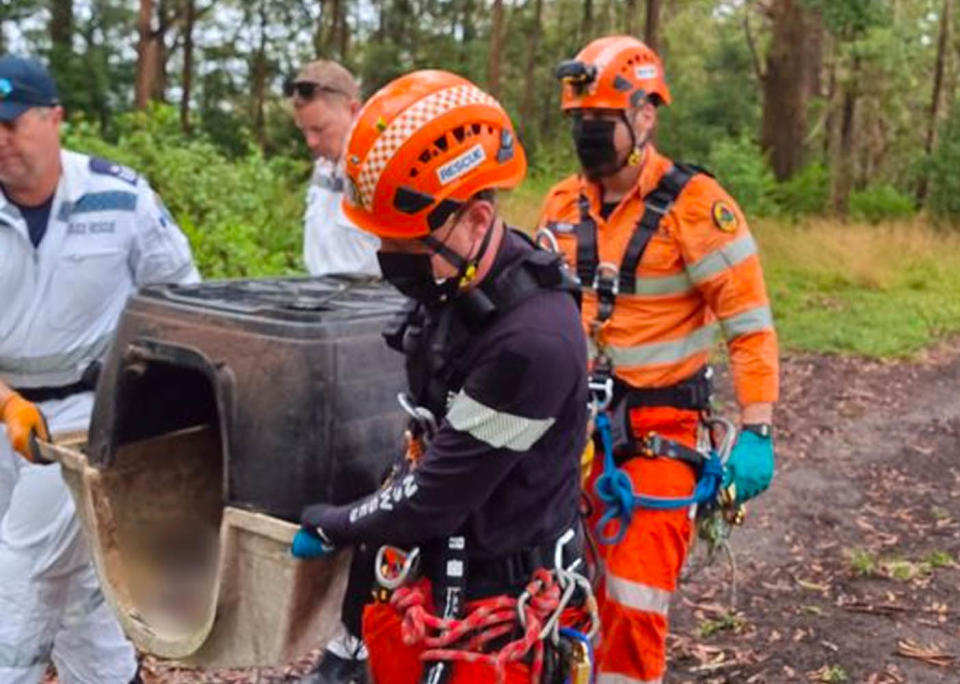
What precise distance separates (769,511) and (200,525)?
4.40 metres

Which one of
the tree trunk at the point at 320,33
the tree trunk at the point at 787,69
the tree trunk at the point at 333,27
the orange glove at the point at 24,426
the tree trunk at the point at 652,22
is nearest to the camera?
the orange glove at the point at 24,426

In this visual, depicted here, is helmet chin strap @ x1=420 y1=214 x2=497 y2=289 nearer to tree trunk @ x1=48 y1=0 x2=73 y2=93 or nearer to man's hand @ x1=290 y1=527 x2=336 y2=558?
man's hand @ x1=290 y1=527 x2=336 y2=558

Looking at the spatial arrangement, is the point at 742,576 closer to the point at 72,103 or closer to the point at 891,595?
the point at 891,595

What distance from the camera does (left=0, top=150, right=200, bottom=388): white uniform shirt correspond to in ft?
12.3

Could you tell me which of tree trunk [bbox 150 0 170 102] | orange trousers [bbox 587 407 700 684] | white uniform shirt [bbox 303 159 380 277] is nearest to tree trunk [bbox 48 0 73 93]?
tree trunk [bbox 150 0 170 102]

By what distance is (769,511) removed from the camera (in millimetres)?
7168

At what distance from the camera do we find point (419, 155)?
92.1 inches

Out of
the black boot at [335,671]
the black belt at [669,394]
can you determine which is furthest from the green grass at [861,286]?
the black boot at [335,671]

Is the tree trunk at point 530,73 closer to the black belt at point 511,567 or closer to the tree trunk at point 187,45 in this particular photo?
the tree trunk at point 187,45

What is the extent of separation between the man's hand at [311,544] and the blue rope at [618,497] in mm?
1291

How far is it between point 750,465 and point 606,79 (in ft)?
4.28

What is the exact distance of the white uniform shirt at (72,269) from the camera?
3.74 metres

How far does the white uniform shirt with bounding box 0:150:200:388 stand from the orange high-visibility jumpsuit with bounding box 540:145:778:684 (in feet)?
4.87

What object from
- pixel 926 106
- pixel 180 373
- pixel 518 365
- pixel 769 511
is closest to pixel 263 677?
pixel 180 373
